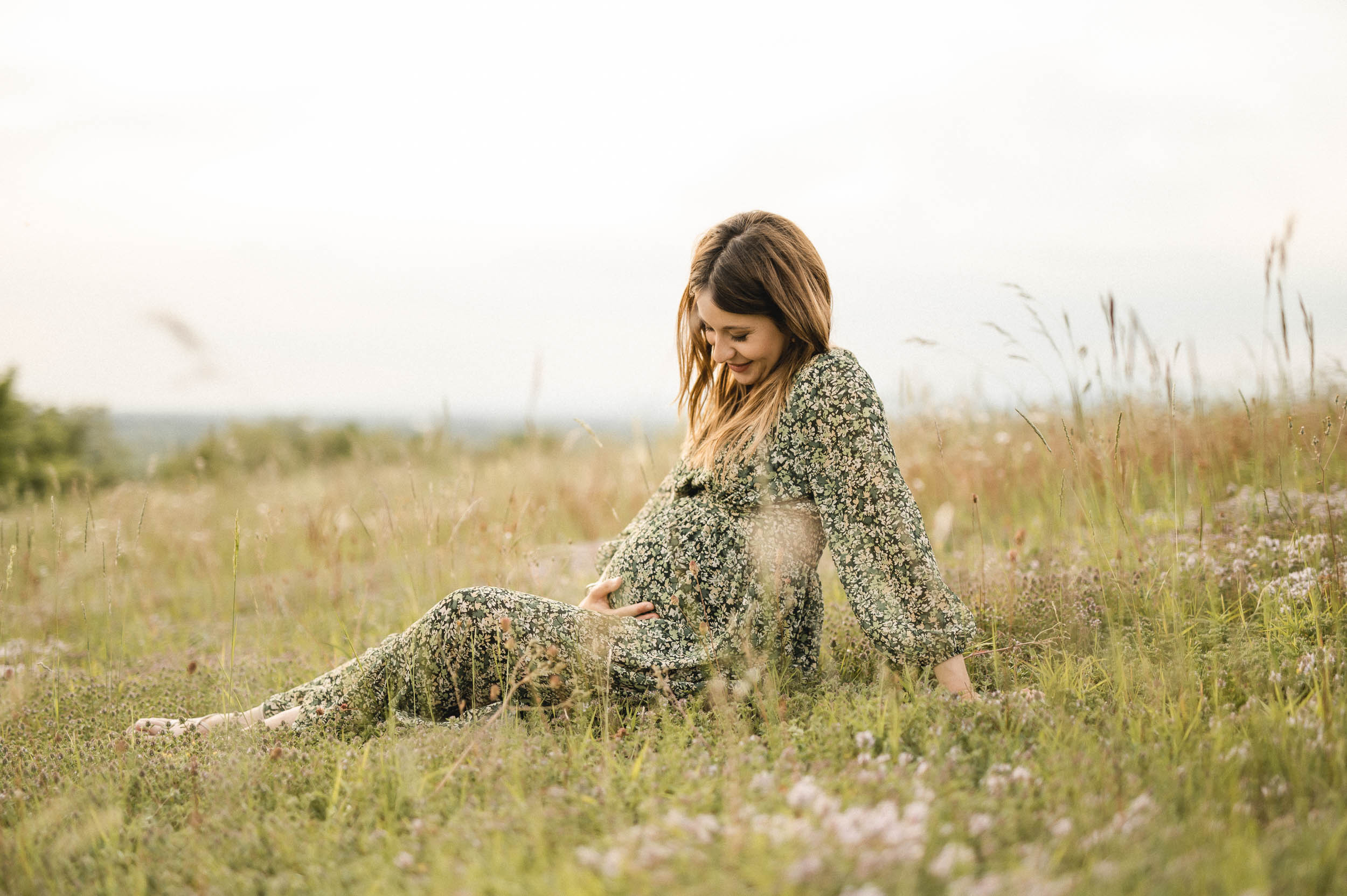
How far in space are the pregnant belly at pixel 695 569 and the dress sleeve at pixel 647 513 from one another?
0.19m

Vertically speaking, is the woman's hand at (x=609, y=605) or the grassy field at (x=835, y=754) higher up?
the woman's hand at (x=609, y=605)

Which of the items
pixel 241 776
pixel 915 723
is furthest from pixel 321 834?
pixel 915 723

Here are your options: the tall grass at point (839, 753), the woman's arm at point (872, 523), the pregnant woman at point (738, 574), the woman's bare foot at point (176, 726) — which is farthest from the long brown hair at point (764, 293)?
the woman's bare foot at point (176, 726)

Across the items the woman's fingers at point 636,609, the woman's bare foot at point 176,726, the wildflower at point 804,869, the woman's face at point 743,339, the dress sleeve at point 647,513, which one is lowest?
the woman's bare foot at point 176,726

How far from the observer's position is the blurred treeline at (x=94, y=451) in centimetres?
978

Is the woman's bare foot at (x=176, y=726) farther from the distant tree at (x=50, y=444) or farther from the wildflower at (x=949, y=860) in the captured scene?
the distant tree at (x=50, y=444)

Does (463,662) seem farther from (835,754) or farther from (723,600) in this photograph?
(835,754)

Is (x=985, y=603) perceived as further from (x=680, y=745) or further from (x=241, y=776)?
(x=241, y=776)

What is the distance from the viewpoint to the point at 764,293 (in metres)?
2.69

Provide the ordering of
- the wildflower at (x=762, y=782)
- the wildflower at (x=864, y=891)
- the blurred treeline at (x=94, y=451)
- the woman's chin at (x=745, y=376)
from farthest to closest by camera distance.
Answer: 1. the blurred treeline at (x=94, y=451)
2. the woman's chin at (x=745, y=376)
3. the wildflower at (x=762, y=782)
4. the wildflower at (x=864, y=891)

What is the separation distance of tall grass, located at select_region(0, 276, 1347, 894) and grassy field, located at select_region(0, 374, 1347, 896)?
0.03 feet

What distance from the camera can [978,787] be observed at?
1824mm

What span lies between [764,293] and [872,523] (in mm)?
824

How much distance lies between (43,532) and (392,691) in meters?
5.92
